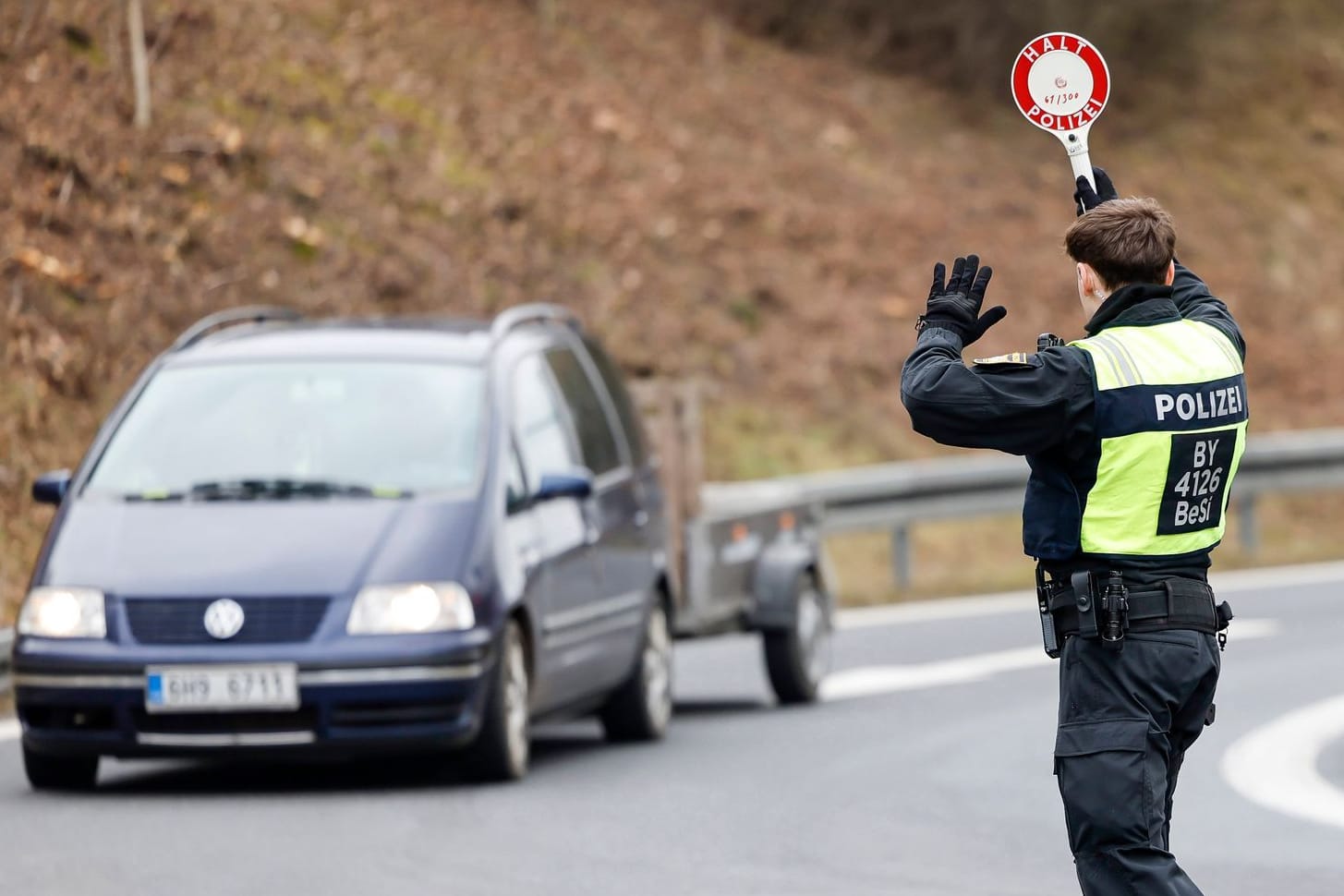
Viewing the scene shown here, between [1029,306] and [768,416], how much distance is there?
16.7 feet

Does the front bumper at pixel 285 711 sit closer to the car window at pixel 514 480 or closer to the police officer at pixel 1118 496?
the car window at pixel 514 480

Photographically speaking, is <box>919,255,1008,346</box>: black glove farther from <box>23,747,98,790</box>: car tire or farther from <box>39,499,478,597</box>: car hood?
<box>23,747,98,790</box>: car tire

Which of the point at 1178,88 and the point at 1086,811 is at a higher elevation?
the point at 1178,88

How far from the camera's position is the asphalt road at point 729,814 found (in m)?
7.91

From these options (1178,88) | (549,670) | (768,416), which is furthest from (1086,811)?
(1178,88)

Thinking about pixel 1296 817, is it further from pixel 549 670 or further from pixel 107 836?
pixel 107 836

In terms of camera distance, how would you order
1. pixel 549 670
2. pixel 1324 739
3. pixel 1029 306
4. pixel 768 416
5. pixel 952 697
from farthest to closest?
pixel 1029 306 < pixel 768 416 < pixel 952 697 < pixel 1324 739 < pixel 549 670

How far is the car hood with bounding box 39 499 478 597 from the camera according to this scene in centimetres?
943

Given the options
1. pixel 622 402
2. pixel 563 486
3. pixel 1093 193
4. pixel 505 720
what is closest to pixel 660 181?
pixel 622 402

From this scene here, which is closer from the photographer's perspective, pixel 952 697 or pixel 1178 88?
pixel 952 697

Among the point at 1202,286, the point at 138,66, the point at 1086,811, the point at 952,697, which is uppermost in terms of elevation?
the point at 138,66

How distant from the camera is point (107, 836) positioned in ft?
28.2

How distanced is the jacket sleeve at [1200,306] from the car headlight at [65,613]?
4.69 metres

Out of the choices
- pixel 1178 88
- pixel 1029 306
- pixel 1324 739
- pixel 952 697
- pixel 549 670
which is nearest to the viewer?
pixel 549 670
